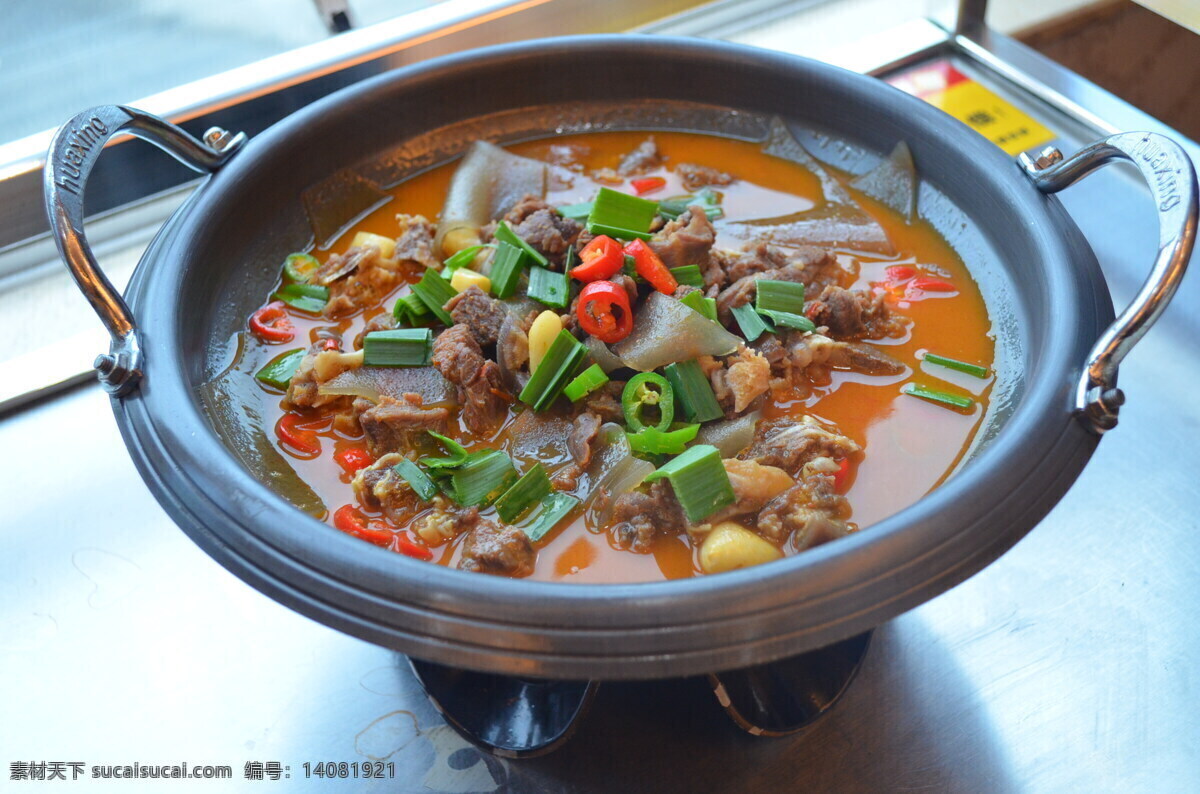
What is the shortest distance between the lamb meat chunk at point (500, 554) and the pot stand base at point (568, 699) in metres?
0.30

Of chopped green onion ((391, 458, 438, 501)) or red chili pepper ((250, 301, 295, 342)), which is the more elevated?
red chili pepper ((250, 301, 295, 342))

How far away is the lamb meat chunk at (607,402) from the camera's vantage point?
209cm

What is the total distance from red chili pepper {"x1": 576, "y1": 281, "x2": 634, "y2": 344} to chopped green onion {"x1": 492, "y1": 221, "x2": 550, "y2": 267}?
23 centimetres

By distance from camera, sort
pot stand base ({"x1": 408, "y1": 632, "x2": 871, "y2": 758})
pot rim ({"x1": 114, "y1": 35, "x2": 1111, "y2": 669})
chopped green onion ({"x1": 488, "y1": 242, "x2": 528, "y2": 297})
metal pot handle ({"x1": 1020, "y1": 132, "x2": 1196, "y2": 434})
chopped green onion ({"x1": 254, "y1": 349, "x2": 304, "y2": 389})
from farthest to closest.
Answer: chopped green onion ({"x1": 488, "y1": 242, "x2": 528, "y2": 297})
chopped green onion ({"x1": 254, "y1": 349, "x2": 304, "y2": 389})
pot stand base ({"x1": 408, "y1": 632, "x2": 871, "y2": 758})
metal pot handle ({"x1": 1020, "y1": 132, "x2": 1196, "y2": 434})
pot rim ({"x1": 114, "y1": 35, "x2": 1111, "y2": 669})

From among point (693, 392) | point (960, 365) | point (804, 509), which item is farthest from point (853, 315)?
point (804, 509)

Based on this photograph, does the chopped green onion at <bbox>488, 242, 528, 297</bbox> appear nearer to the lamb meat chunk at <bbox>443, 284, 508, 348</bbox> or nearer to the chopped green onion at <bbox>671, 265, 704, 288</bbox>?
the lamb meat chunk at <bbox>443, 284, 508, 348</bbox>

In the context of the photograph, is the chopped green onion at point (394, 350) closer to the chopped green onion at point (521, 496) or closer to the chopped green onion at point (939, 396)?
the chopped green onion at point (521, 496)

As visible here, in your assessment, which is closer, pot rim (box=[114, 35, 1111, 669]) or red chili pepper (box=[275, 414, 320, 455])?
pot rim (box=[114, 35, 1111, 669])

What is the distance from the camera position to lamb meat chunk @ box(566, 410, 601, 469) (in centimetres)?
202

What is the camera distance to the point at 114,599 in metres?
2.40

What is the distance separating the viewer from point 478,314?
2.26 metres

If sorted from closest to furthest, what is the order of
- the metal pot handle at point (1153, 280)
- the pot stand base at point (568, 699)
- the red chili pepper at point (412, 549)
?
the metal pot handle at point (1153, 280) < the red chili pepper at point (412, 549) < the pot stand base at point (568, 699)

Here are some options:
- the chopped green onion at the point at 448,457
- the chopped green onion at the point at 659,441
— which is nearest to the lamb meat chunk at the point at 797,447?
the chopped green onion at the point at 659,441

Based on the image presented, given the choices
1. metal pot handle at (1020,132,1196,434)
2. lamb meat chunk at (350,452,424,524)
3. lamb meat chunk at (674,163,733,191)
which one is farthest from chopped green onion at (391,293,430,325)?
metal pot handle at (1020,132,1196,434)
